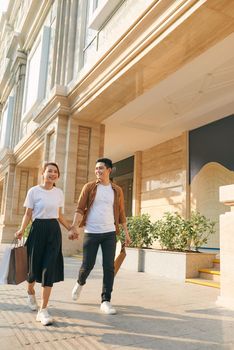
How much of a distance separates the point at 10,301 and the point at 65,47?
1113 centimetres

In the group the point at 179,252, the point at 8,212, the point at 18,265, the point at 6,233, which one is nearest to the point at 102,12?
the point at 179,252

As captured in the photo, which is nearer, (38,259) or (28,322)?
(28,322)

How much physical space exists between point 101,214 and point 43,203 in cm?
69

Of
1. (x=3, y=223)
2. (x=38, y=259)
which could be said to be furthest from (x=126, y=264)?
(x=3, y=223)

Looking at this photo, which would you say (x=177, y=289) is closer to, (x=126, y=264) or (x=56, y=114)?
(x=126, y=264)

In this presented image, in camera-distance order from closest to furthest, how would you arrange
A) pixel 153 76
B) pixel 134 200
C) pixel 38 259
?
pixel 38 259 → pixel 153 76 → pixel 134 200

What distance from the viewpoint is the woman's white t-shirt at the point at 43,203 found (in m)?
3.75

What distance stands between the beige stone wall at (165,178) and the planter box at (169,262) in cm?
547

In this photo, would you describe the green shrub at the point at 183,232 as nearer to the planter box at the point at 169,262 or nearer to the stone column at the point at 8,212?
the planter box at the point at 169,262

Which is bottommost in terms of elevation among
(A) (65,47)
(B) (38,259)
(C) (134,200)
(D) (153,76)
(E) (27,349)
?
(E) (27,349)

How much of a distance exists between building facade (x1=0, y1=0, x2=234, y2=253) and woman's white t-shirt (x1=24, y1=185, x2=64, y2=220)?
13.4 feet

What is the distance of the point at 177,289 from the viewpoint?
5742 mm

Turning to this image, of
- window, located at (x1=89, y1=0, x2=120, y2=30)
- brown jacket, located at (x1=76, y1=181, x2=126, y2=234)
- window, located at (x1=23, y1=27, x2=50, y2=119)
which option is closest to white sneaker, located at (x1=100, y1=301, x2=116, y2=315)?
brown jacket, located at (x1=76, y1=181, x2=126, y2=234)

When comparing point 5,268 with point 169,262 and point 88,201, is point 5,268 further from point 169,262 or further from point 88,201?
point 169,262
